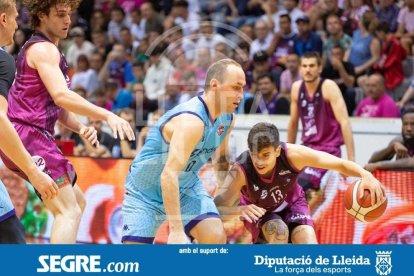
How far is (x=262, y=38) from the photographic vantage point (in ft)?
45.6

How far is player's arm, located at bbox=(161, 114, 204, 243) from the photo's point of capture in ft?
21.1

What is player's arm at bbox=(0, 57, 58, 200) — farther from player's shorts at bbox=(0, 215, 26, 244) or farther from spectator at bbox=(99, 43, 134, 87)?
spectator at bbox=(99, 43, 134, 87)

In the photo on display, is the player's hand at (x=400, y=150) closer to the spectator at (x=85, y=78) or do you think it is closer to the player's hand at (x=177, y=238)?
the player's hand at (x=177, y=238)

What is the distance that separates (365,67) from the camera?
12789 millimetres

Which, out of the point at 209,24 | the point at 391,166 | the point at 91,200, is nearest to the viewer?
the point at 391,166

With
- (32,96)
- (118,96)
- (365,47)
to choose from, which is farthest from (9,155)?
(365,47)

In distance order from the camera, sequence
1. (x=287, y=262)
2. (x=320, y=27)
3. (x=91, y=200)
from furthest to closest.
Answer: (x=320, y=27) → (x=91, y=200) → (x=287, y=262)

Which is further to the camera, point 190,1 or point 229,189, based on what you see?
point 190,1

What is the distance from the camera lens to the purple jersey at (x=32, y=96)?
6.91 meters

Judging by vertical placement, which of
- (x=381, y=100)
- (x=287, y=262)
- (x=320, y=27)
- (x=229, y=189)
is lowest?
(x=287, y=262)

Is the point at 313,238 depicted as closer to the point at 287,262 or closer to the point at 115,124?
the point at 287,262

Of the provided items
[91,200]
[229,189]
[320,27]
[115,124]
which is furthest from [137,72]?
[115,124]

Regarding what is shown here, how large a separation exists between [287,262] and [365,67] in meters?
7.31

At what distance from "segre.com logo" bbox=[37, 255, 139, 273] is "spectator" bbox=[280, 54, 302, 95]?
24.0 feet
